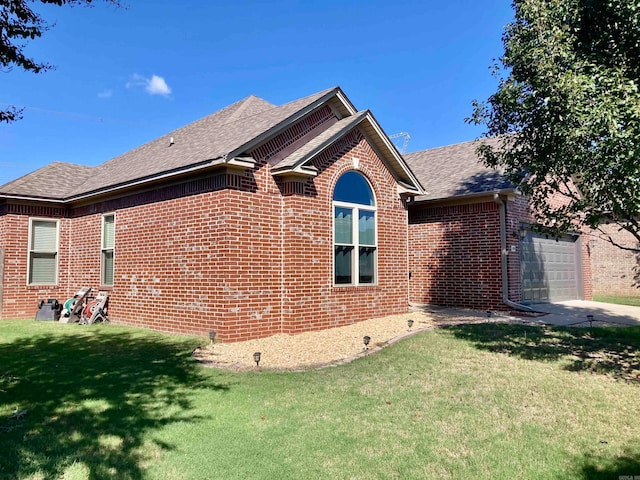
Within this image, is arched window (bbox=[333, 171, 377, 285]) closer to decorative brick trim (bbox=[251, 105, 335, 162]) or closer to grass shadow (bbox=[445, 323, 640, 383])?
decorative brick trim (bbox=[251, 105, 335, 162])

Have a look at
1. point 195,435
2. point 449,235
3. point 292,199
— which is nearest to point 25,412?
point 195,435

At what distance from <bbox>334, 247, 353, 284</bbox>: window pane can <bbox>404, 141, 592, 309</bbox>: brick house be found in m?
4.00

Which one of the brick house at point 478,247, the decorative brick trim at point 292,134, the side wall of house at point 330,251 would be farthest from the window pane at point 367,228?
the brick house at point 478,247

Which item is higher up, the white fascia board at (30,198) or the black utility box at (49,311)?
the white fascia board at (30,198)

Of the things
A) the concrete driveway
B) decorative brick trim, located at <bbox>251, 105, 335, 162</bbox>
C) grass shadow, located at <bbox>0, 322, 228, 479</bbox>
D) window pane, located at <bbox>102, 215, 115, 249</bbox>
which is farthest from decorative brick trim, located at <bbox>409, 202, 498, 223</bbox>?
window pane, located at <bbox>102, 215, 115, 249</bbox>

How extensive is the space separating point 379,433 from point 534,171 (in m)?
5.54

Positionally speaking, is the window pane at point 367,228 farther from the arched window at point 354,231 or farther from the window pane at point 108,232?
the window pane at point 108,232

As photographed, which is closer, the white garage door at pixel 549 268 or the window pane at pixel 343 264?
the window pane at pixel 343 264

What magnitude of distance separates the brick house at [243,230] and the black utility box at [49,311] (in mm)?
956

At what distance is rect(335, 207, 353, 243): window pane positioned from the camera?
458 inches

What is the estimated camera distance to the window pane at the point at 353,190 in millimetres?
11759

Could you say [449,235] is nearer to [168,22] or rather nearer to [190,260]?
[190,260]

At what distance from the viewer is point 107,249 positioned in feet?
44.2

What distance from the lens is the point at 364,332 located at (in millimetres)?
10430
